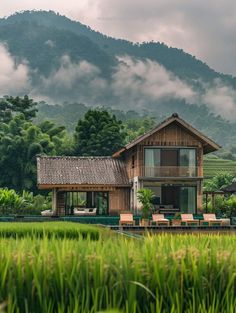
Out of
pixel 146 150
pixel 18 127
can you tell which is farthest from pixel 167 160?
pixel 18 127

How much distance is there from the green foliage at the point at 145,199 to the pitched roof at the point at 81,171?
16.1ft

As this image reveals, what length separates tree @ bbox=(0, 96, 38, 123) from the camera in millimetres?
81750

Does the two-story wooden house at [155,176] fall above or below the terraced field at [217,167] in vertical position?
below

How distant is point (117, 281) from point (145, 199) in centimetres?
3571

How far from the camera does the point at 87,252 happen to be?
588 cm

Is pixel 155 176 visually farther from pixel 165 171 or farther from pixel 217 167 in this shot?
pixel 217 167

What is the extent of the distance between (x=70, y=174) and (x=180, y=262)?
4076 cm

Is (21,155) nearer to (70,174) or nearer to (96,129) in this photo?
(96,129)

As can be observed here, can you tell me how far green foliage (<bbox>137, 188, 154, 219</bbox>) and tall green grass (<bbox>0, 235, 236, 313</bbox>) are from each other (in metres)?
34.8

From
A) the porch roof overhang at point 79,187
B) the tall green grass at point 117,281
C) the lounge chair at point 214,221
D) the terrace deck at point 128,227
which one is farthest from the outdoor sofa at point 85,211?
the tall green grass at point 117,281

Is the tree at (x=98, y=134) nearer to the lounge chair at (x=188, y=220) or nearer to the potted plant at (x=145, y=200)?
the potted plant at (x=145, y=200)

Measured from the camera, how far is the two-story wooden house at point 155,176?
44062mm

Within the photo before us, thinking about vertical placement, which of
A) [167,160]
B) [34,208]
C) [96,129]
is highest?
[96,129]

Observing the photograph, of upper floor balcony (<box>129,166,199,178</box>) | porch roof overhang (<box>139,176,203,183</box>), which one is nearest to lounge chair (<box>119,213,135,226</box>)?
porch roof overhang (<box>139,176,203,183</box>)
